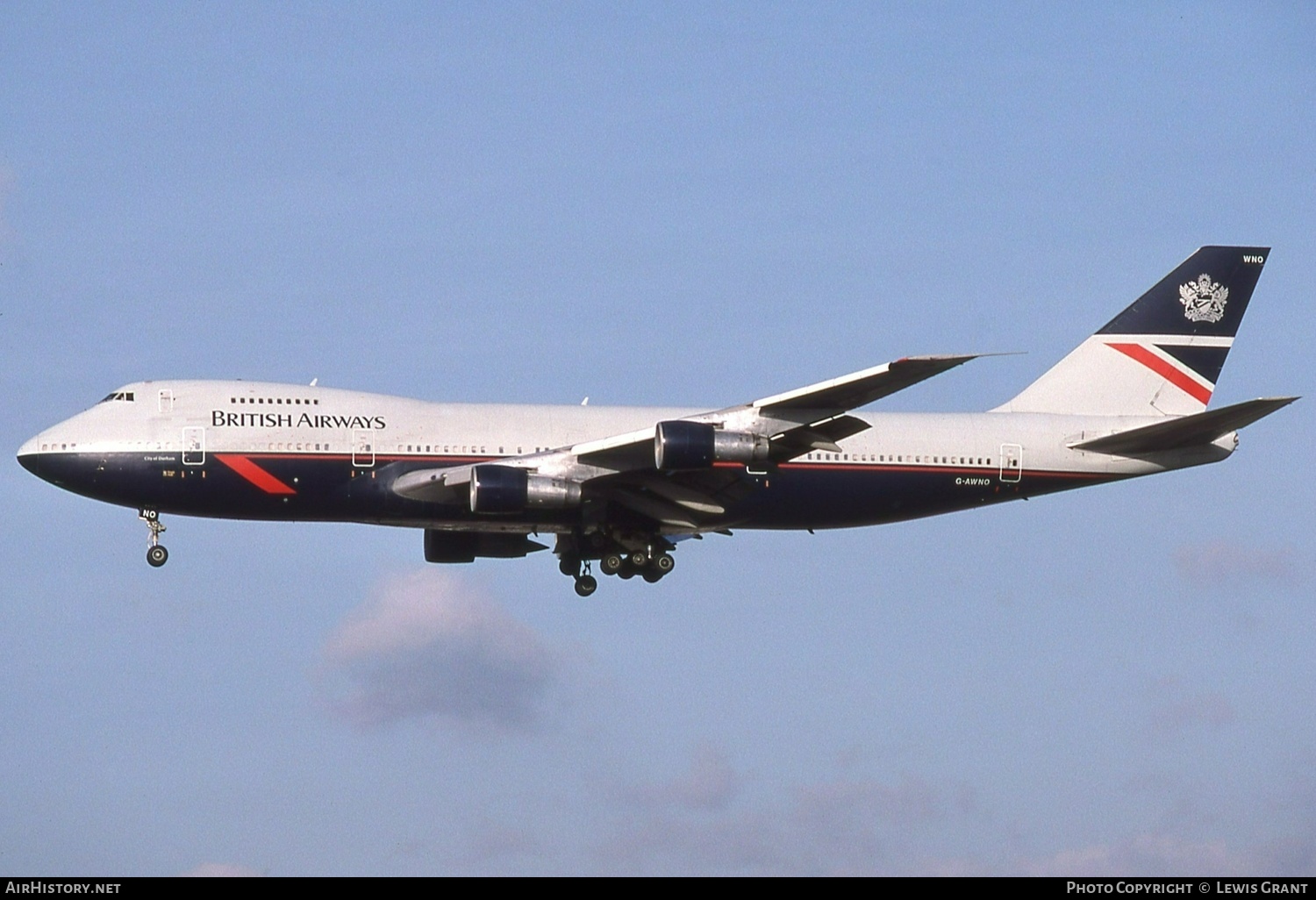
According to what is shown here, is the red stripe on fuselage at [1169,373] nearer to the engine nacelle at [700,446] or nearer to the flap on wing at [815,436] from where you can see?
the flap on wing at [815,436]

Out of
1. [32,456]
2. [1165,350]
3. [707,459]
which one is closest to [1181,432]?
[1165,350]

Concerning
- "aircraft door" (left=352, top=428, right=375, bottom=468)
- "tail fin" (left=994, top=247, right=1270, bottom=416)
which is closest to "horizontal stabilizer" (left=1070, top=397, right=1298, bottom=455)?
"tail fin" (left=994, top=247, right=1270, bottom=416)

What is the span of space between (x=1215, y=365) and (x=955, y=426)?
29.8 ft

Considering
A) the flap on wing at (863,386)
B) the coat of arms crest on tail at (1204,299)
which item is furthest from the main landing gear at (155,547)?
the coat of arms crest on tail at (1204,299)

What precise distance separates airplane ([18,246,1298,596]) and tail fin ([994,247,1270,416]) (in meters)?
0.78

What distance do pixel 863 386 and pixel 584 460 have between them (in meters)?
7.64

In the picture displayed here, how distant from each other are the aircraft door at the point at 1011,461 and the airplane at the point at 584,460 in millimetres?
35

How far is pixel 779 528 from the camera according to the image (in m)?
52.7

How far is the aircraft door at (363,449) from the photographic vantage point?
49438mm

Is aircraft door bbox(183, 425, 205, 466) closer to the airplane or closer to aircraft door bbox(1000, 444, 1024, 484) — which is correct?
the airplane

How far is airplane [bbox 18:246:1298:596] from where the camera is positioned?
1871 inches

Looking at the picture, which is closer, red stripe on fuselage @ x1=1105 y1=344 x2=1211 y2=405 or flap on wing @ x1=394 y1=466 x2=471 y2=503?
flap on wing @ x1=394 y1=466 x2=471 y2=503
